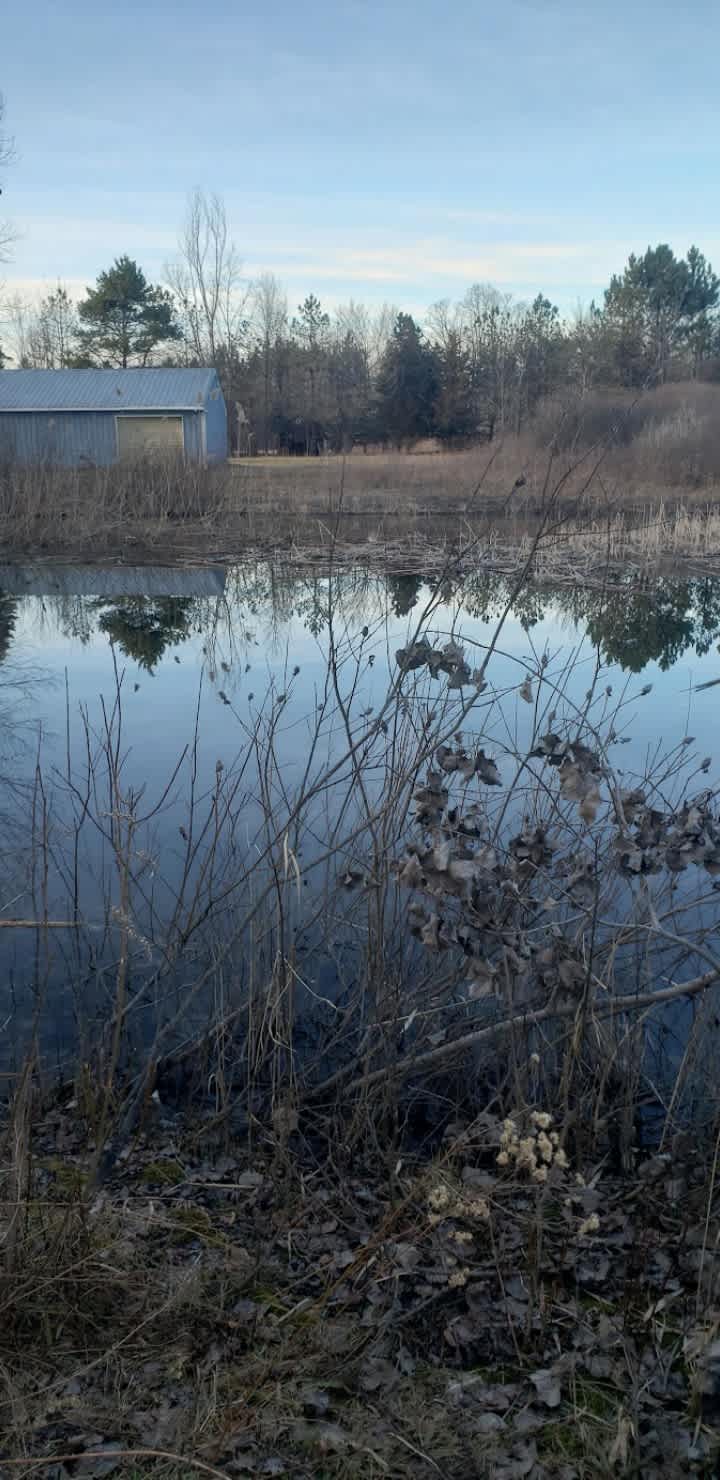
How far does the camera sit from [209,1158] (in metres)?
3.76

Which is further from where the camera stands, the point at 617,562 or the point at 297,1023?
the point at 617,562

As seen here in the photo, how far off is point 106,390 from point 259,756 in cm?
3096

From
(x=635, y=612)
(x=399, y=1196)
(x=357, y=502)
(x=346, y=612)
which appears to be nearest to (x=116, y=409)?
(x=357, y=502)

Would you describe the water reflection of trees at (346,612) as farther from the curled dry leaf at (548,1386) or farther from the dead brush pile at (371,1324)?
the curled dry leaf at (548,1386)

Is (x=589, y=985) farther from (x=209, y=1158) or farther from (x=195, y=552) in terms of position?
(x=195, y=552)

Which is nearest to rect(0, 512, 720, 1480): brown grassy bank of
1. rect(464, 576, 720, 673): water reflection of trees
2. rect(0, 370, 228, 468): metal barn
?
rect(464, 576, 720, 673): water reflection of trees

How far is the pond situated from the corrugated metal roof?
15.9 metres

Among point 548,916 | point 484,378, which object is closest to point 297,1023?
point 548,916

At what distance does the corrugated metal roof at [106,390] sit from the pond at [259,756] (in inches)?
624

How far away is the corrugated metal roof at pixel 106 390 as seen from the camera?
105 ft

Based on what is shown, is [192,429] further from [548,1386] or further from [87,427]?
[548,1386]

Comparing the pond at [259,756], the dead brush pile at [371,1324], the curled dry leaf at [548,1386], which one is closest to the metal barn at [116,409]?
the pond at [259,756]

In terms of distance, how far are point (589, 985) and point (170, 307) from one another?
47.2 m

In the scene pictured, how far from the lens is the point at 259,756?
4328 mm
